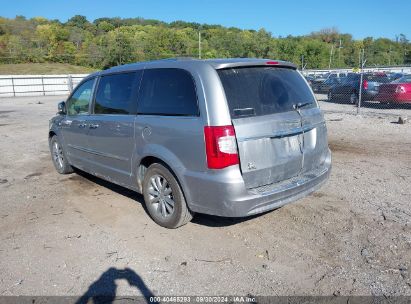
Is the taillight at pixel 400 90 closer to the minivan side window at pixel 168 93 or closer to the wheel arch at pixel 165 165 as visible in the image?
the minivan side window at pixel 168 93

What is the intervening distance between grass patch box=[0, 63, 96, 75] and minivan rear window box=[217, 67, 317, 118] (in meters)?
51.4

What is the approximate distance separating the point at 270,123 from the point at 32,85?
109ft

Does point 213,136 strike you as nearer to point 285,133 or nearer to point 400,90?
point 285,133

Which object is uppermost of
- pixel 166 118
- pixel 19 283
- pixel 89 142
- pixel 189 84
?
pixel 189 84

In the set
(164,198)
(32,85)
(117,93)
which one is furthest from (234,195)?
(32,85)

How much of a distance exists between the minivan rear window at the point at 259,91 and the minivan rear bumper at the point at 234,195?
2.18 ft

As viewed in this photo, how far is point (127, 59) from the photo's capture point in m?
49.4

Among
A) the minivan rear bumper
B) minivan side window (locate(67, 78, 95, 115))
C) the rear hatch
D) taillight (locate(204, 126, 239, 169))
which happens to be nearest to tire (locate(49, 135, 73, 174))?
minivan side window (locate(67, 78, 95, 115))

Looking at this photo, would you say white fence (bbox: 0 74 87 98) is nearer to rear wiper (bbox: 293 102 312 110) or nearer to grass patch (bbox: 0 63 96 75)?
grass patch (bbox: 0 63 96 75)

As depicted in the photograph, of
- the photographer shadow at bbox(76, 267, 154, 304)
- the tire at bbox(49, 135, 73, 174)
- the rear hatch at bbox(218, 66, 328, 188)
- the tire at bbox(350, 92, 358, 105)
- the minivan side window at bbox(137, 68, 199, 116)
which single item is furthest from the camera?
the tire at bbox(350, 92, 358, 105)

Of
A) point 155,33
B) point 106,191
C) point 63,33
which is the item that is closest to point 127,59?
point 155,33

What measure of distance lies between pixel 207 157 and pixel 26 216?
2.69 meters

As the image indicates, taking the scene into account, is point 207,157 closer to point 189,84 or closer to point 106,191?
point 189,84

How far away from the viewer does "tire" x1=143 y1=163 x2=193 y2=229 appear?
4070 mm
